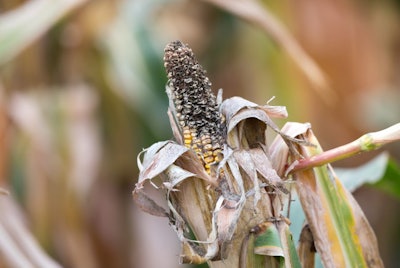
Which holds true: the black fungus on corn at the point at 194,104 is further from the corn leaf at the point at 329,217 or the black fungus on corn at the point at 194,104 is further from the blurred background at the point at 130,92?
the blurred background at the point at 130,92

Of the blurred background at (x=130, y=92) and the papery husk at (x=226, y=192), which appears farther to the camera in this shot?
the blurred background at (x=130, y=92)

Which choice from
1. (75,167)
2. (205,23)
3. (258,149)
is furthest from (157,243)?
(258,149)

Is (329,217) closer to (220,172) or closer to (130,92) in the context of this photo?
(220,172)

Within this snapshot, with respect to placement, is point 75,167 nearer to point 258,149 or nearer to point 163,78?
point 163,78

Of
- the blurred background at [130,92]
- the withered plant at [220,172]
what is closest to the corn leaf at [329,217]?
the withered plant at [220,172]

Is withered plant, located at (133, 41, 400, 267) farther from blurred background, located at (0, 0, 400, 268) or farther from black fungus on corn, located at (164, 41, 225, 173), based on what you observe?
blurred background, located at (0, 0, 400, 268)

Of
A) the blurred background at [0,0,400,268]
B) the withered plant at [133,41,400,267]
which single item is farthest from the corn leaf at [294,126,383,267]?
the blurred background at [0,0,400,268]

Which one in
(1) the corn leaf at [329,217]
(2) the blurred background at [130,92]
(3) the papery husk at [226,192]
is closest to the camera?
(3) the papery husk at [226,192]
